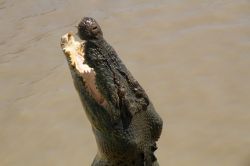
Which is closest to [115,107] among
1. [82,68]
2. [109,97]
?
[109,97]

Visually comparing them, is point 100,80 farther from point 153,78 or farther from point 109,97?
point 153,78

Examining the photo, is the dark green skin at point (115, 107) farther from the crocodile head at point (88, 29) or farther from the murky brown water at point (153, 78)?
the murky brown water at point (153, 78)

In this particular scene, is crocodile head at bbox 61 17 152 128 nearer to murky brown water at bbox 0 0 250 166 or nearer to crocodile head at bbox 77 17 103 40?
crocodile head at bbox 77 17 103 40

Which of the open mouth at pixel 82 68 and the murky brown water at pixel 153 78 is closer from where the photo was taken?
the open mouth at pixel 82 68

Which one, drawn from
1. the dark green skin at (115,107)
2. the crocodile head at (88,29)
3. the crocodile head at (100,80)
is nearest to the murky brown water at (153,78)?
the dark green skin at (115,107)

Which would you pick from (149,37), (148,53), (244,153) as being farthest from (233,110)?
(149,37)

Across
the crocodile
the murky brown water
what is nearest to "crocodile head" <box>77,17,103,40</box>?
the crocodile
